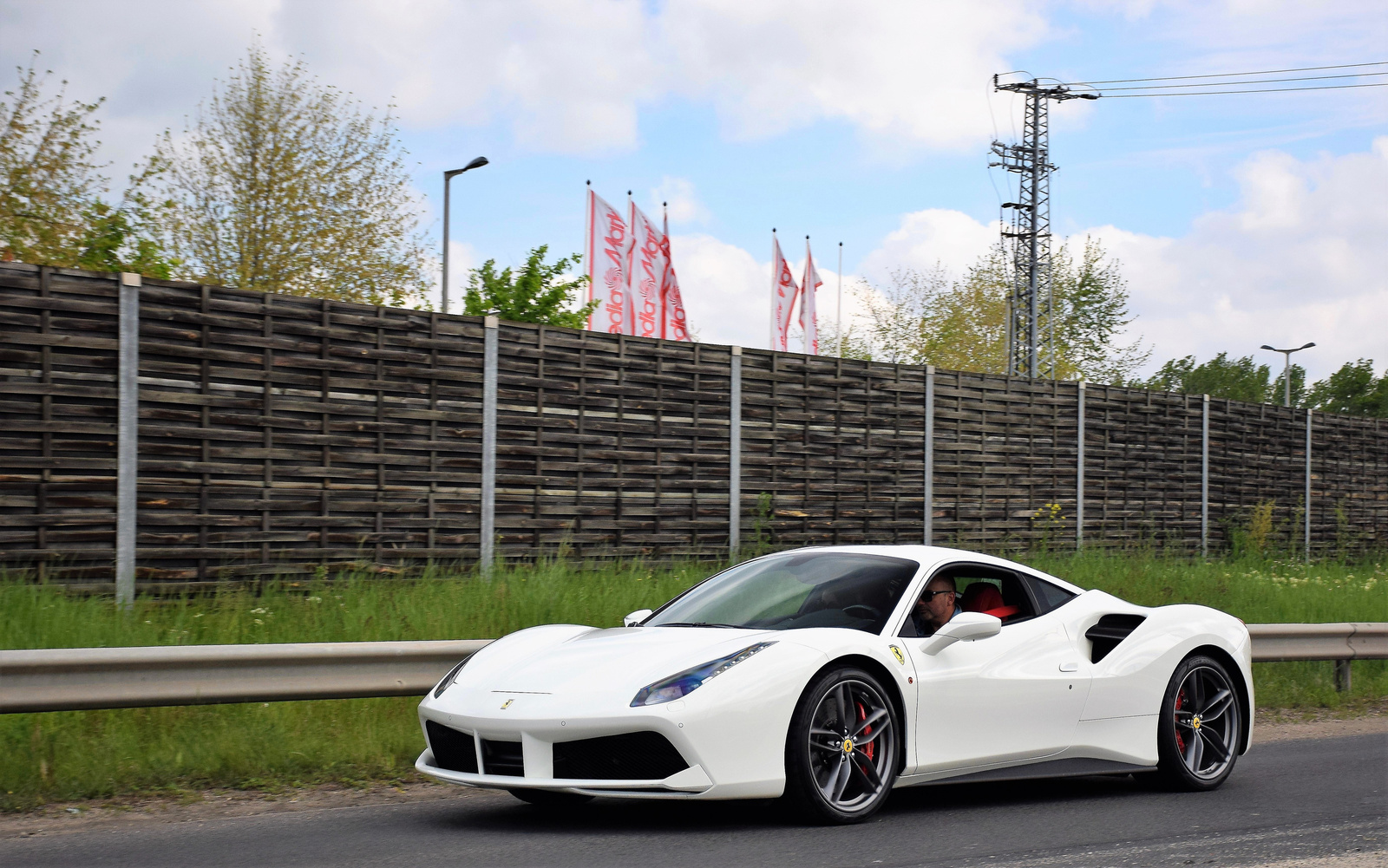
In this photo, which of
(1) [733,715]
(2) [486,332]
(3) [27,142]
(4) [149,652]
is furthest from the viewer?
(3) [27,142]

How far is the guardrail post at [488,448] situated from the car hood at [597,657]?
5520mm

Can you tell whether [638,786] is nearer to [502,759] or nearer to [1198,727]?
[502,759]

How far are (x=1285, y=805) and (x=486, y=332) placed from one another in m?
7.79

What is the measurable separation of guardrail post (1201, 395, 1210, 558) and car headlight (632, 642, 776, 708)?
53.8 feet

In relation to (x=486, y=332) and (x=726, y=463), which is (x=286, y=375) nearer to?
(x=486, y=332)

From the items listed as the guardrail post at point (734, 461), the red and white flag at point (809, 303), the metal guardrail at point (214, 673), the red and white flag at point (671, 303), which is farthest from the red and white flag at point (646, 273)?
A: the metal guardrail at point (214, 673)

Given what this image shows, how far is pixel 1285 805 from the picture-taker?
6.41m

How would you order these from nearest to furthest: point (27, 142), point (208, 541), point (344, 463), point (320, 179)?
point (208, 541) < point (344, 463) < point (27, 142) < point (320, 179)

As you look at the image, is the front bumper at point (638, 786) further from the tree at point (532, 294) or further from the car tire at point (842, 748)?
the tree at point (532, 294)

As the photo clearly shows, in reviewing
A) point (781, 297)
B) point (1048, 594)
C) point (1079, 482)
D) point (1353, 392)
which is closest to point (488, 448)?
point (1048, 594)

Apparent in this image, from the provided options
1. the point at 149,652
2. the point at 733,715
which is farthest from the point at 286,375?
the point at 733,715

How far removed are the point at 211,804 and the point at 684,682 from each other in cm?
249

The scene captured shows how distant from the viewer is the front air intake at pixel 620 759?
5.20 metres

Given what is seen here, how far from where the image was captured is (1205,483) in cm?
2011
